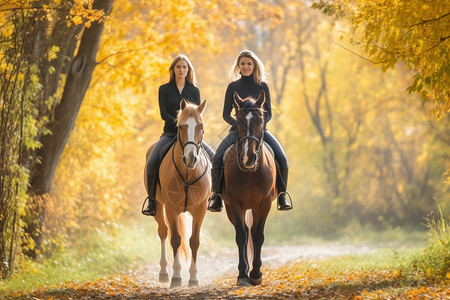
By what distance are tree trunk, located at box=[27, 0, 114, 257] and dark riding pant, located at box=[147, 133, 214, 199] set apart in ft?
10.9

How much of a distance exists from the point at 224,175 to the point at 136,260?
8743mm

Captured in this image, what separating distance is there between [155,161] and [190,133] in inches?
71.8

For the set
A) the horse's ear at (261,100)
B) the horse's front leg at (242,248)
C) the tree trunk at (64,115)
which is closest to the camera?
the horse's ear at (261,100)

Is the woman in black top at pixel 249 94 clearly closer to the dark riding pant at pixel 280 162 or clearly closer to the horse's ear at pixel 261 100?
the dark riding pant at pixel 280 162

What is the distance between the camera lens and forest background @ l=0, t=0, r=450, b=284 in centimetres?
1075

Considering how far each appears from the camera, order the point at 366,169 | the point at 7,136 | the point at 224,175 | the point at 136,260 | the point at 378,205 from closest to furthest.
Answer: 1. the point at 224,175
2. the point at 7,136
3. the point at 136,260
4. the point at 378,205
5. the point at 366,169

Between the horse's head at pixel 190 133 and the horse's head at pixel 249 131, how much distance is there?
74cm

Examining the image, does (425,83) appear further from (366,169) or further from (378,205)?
(366,169)

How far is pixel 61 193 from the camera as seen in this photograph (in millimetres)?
16906

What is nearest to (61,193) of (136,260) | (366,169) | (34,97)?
(136,260)

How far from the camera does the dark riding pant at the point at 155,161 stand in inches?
461

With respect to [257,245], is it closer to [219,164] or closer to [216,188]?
[216,188]

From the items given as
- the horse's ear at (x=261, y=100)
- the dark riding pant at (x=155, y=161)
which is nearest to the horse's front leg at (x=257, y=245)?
the horse's ear at (x=261, y=100)

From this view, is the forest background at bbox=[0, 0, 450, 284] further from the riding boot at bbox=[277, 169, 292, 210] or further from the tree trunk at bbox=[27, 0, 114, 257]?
the riding boot at bbox=[277, 169, 292, 210]
